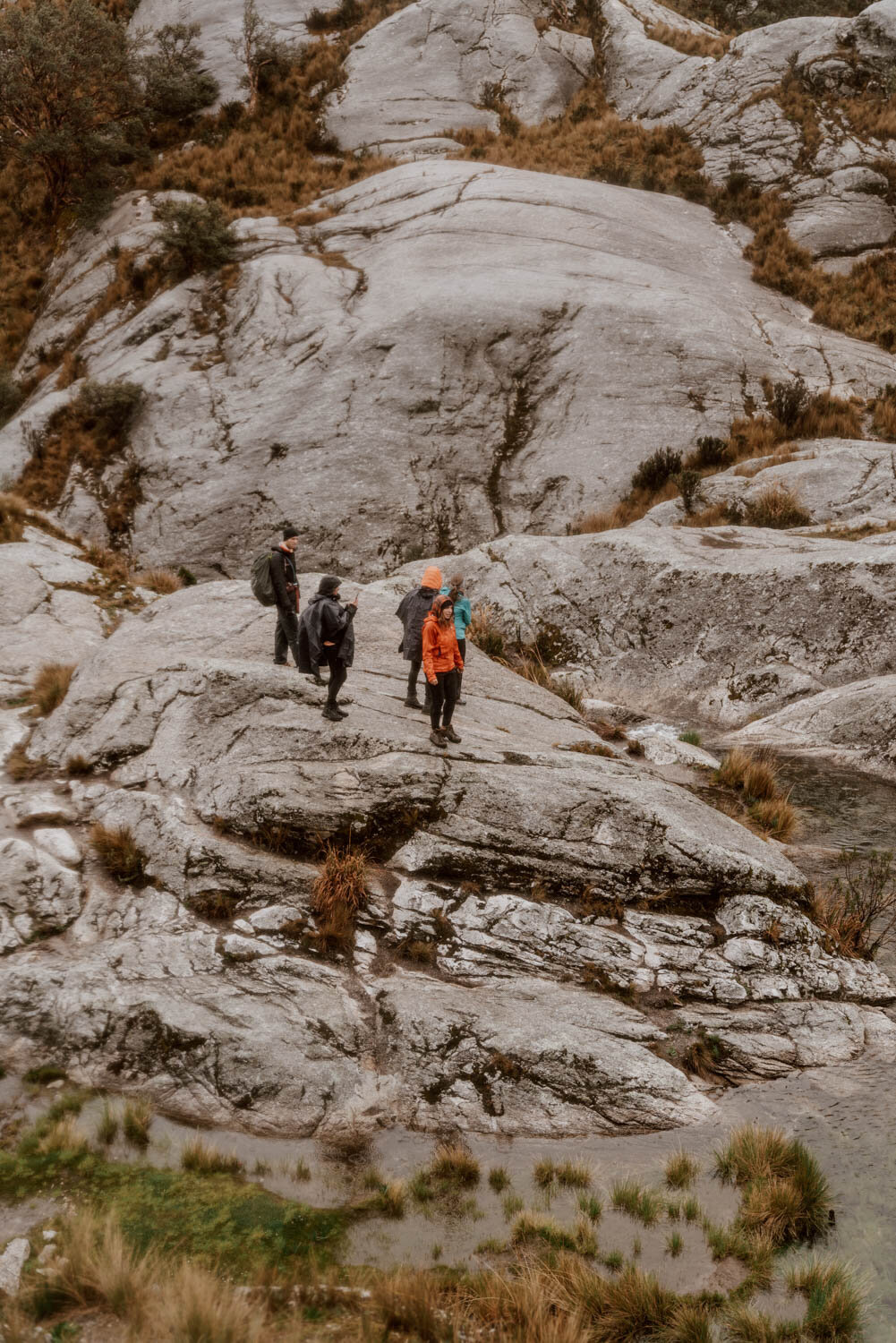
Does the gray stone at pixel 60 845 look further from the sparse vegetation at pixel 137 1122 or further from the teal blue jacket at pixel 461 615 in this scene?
the teal blue jacket at pixel 461 615

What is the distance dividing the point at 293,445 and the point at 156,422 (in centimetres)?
470

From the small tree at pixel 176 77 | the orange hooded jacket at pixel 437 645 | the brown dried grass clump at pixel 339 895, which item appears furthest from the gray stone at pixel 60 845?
the small tree at pixel 176 77

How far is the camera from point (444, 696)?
430 inches

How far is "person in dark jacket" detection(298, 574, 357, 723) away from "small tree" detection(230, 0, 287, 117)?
37019 millimetres

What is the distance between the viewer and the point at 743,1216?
6438 millimetres

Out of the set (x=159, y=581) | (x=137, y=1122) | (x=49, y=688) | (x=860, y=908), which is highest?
(x=49, y=688)

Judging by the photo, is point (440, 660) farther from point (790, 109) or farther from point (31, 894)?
point (790, 109)

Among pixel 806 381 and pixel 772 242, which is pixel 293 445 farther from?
pixel 772 242

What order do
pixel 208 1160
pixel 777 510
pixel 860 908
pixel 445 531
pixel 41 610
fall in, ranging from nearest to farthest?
pixel 208 1160 → pixel 860 908 → pixel 41 610 → pixel 777 510 → pixel 445 531

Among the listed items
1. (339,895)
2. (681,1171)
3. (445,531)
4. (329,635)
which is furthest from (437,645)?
(445,531)

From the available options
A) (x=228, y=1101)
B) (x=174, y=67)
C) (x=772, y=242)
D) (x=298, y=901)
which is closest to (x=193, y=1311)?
(x=228, y=1101)

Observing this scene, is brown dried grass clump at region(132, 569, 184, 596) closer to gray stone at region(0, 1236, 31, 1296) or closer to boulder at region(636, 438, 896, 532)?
boulder at region(636, 438, 896, 532)

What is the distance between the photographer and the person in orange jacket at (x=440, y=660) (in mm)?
10562

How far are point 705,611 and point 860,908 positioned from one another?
7375 millimetres
